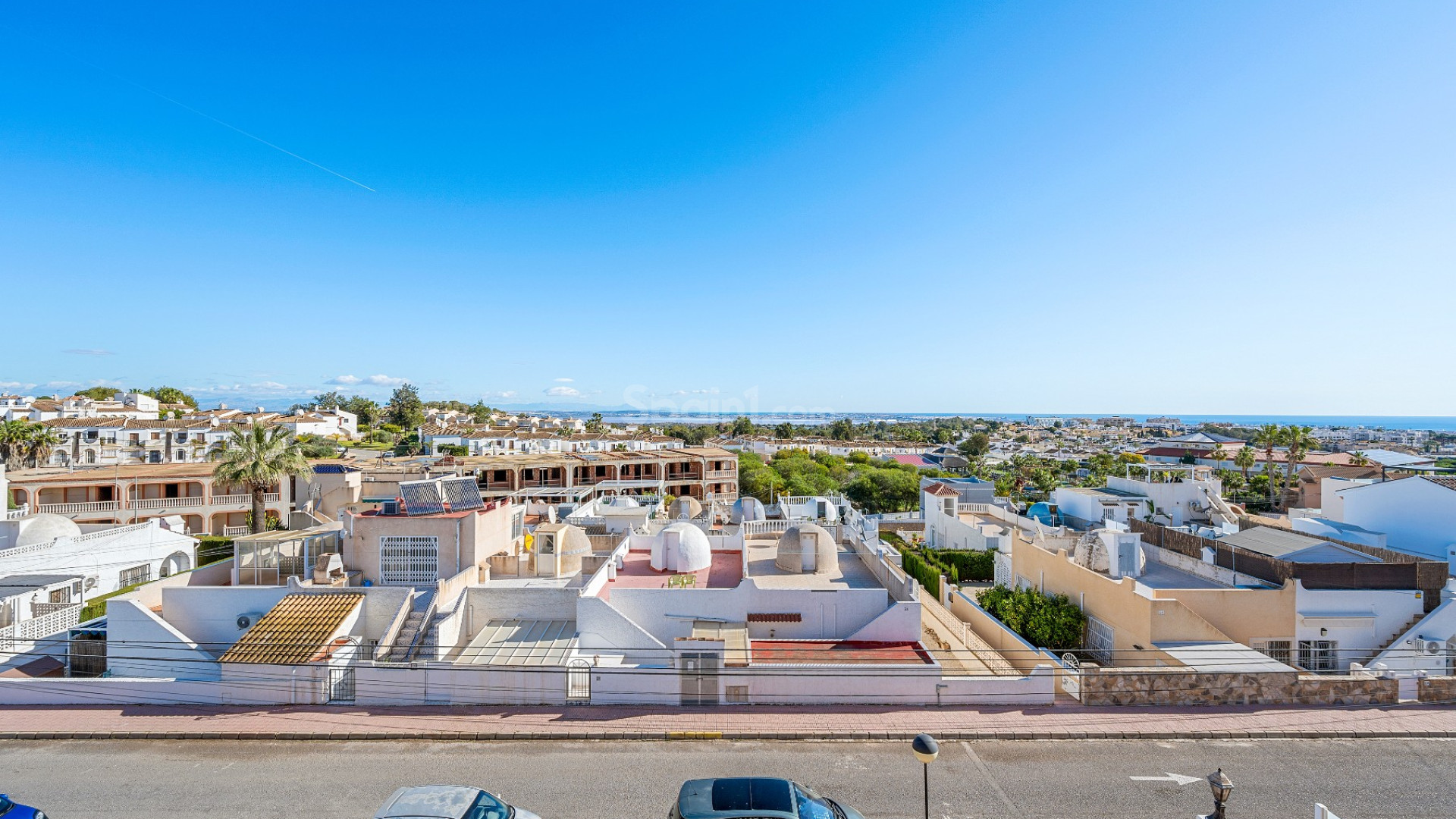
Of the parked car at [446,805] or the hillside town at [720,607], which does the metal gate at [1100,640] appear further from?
the parked car at [446,805]

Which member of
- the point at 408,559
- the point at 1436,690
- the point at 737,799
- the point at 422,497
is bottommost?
the point at 1436,690

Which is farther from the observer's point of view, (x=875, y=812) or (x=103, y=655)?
(x=103, y=655)

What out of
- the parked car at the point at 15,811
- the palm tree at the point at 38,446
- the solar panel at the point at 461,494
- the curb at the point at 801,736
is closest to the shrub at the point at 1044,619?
the curb at the point at 801,736

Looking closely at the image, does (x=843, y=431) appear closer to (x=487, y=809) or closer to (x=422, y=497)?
(x=422, y=497)

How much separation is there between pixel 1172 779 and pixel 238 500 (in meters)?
48.8

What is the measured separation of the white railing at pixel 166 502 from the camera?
38094 millimetres

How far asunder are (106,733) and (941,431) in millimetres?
175648

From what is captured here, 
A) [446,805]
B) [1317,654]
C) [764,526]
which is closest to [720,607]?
[446,805]

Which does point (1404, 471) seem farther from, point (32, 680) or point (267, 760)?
point (32, 680)

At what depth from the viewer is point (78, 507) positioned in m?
37.1

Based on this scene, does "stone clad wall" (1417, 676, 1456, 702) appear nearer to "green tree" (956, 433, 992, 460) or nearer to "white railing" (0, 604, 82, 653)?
"white railing" (0, 604, 82, 653)

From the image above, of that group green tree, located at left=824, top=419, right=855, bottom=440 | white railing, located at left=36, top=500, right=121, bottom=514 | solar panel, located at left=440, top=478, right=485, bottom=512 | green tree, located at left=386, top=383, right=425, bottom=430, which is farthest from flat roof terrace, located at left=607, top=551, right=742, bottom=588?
green tree, located at left=824, top=419, right=855, bottom=440

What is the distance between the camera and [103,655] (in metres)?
16.6

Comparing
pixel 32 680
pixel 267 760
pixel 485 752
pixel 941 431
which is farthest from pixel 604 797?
pixel 941 431
